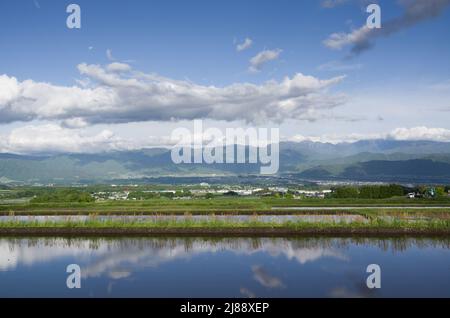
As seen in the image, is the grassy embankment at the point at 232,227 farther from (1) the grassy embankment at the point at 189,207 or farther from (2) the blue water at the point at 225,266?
(1) the grassy embankment at the point at 189,207

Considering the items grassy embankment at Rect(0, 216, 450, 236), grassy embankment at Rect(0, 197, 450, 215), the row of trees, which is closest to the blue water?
grassy embankment at Rect(0, 216, 450, 236)

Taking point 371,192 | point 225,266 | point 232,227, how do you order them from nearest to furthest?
point 225,266, point 232,227, point 371,192

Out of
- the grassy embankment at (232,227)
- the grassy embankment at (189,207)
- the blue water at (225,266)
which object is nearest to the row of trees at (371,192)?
the grassy embankment at (189,207)

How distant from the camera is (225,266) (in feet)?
45.2

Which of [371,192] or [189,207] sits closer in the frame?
[189,207]

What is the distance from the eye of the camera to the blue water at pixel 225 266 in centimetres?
1138

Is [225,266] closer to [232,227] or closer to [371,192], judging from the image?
[232,227]

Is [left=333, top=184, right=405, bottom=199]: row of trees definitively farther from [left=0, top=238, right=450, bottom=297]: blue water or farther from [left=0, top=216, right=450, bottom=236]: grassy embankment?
[left=0, top=238, right=450, bottom=297]: blue water

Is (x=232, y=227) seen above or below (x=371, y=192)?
above

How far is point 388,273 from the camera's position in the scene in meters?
12.8

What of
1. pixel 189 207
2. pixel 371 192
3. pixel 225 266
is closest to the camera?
pixel 225 266

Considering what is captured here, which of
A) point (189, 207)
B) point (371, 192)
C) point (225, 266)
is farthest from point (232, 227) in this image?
point (371, 192)
